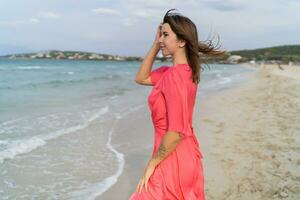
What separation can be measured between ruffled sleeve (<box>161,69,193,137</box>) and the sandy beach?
3152mm

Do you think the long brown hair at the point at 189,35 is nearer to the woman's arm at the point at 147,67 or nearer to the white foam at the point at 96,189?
the woman's arm at the point at 147,67

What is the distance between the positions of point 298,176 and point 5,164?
14.4 feet

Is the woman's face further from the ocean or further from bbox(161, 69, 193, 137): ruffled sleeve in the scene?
the ocean

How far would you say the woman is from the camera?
6.70 feet

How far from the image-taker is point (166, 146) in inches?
81.7

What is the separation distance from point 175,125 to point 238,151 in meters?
5.37

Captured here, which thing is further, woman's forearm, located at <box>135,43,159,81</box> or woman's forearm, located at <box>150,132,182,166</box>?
woman's forearm, located at <box>135,43,159,81</box>

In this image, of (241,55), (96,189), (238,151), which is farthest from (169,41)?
(241,55)

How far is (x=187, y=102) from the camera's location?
2.04 m

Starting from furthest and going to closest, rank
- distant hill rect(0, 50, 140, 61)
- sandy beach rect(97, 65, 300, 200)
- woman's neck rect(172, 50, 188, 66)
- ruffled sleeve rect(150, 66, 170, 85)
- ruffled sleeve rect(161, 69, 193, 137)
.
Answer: distant hill rect(0, 50, 140, 61), sandy beach rect(97, 65, 300, 200), ruffled sleeve rect(150, 66, 170, 85), woman's neck rect(172, 50, 188, 66), ruffled sleeve rect(161, 69, 193, 137)

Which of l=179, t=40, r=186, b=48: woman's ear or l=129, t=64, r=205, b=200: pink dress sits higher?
l=179, t=40, r=186, b=48: woman's ear

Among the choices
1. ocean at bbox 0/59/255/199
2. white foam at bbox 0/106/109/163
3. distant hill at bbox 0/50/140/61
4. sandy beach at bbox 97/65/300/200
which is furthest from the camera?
distant hill at bbox 0/50/140/61

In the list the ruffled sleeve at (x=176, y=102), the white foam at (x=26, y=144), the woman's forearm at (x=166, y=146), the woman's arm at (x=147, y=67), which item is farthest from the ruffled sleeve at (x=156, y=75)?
the white foam at (x=26, y=144)

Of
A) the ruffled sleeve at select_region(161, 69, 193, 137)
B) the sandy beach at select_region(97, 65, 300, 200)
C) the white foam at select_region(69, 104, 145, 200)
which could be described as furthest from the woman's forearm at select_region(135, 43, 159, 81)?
the white foam at select_region(69, 104, 145, 200)
